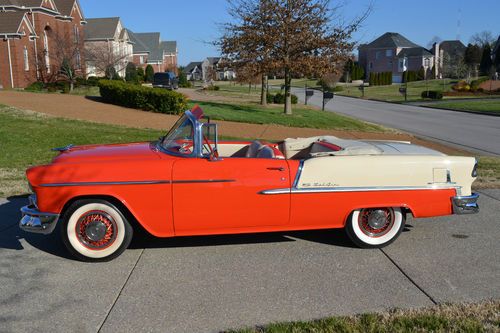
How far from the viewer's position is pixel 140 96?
19672 mm

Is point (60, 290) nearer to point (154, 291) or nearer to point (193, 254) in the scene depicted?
point (154, 291)

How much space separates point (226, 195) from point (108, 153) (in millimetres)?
1275

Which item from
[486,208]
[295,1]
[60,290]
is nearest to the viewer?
[60,290]

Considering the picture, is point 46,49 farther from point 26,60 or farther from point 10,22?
point 10,22

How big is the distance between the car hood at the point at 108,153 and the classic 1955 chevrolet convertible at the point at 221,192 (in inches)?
0.7

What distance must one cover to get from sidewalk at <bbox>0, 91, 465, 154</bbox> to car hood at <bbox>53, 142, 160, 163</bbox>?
9.35 metres

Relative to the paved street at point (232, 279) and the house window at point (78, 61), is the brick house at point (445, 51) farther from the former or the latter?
the paved street at point (232, 279)

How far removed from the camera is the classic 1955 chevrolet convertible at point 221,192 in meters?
4.38

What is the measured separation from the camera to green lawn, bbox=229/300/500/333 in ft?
10.4

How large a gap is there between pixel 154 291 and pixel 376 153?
254 cm

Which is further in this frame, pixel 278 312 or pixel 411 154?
pixel 411 154

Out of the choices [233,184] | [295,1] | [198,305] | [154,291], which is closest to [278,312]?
[198,305]

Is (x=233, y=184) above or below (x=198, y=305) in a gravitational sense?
above

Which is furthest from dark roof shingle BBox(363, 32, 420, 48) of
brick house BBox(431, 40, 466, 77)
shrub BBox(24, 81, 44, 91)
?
shrub BBox(24, 81, 44, 91)
